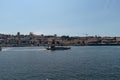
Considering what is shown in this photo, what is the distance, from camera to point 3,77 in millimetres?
56281

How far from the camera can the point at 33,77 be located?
55.6m

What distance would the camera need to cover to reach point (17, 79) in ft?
175

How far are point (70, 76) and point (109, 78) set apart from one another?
8.02 m

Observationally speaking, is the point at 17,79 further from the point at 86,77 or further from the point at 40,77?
the point at 86,77

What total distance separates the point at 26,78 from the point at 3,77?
535 centimetres

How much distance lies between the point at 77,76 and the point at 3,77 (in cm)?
1512

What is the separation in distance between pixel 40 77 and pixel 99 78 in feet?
38.6

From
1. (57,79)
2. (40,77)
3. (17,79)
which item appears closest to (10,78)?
(17,79)

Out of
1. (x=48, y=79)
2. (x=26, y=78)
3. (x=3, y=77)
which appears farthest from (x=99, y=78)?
(x=3, y=77)

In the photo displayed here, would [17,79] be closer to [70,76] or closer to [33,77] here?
[33,77]

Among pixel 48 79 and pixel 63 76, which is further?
pixel 63 76

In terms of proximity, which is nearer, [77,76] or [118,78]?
[118,78]

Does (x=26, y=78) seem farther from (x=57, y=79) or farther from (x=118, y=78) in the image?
(x=118, y=78)

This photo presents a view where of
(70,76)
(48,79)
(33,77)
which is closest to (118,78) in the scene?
(70,76)
